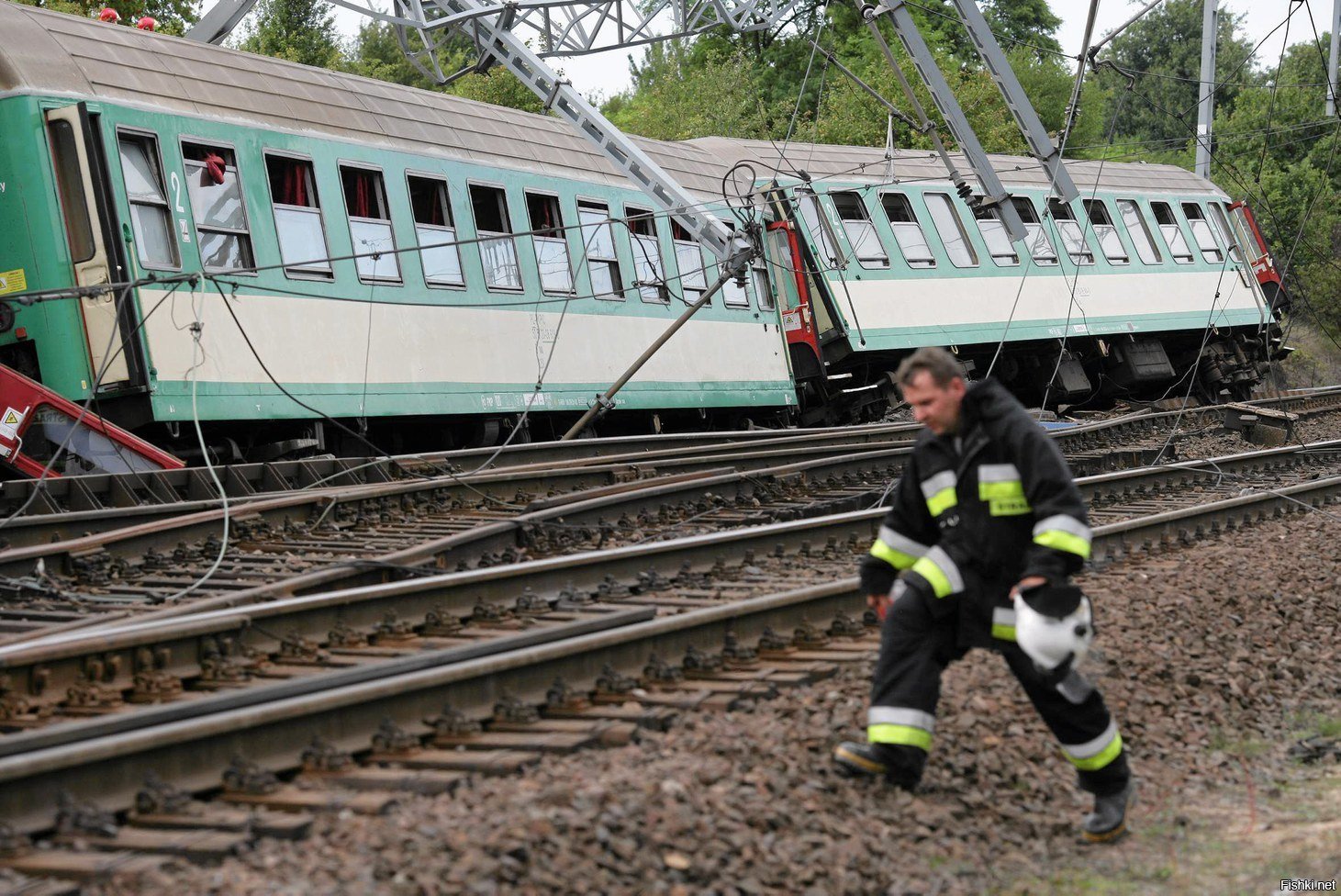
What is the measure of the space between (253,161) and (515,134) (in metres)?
3.90

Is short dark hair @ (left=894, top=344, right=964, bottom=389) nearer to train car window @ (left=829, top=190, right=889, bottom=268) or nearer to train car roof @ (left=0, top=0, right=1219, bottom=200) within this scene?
train car roof @ (left=0, top=0, right=1219, bottom=200)

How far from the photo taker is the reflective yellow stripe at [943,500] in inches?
197

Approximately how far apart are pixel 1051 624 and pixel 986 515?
18.2 inches

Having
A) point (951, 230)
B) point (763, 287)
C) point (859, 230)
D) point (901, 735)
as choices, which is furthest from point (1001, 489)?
point (951, 230)

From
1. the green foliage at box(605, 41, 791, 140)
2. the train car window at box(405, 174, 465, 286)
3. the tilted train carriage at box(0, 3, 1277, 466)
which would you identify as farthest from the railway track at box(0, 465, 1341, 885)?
the green foliage at box(605, 41, 791, 140)

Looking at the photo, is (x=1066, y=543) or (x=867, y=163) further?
(x=867, y=163)

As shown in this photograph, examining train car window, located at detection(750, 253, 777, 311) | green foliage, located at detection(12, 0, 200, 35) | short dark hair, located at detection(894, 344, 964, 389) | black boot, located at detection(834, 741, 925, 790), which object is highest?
green foliage, located at detection(12, 0, 200, 35)

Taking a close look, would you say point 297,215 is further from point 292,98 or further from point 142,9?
point 142,9

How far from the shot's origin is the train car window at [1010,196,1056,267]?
22062 mm

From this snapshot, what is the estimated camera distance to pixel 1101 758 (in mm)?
4859

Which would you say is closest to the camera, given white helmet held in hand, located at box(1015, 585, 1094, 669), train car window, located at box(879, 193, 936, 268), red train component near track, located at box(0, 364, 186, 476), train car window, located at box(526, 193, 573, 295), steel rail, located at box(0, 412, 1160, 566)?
white helmet held in hand, located at box(1015, 585, 1094, 669)

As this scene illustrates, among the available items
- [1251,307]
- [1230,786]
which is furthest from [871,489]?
[1251,307]

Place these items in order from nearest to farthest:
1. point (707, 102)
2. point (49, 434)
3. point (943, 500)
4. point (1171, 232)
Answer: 1. point (943, 500)
2. point (49, 434)
3. point (1171, 232)
4. point (707, 102)

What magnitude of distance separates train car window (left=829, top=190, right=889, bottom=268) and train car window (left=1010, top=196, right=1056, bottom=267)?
3.43m
